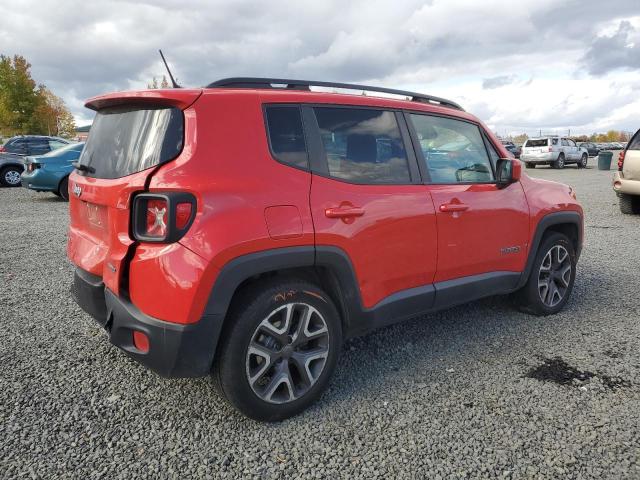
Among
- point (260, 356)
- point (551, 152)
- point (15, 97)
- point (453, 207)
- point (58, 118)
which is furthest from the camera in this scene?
point (58, 118)

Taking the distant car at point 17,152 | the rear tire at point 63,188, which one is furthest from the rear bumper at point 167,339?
the distant car at point 17,152

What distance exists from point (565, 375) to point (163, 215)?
8.89 feet

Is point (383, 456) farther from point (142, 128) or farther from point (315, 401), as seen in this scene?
point (142, 128)

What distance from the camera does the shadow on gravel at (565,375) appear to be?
3.16m

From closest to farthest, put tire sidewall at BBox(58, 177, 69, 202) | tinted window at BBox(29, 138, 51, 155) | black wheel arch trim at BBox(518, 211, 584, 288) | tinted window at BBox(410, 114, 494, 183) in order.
A: tinted window at BBox(410, 114, 494, 183), black wheel arch trim at BBox(518, 211, 584, 288), tire sidewall at BBox(58, 177, 69, 202), tinted window at BBox(29, 138, 51, 155)

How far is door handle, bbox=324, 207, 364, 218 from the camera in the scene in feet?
9.04

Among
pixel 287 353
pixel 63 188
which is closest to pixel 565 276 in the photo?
pixel 287 353

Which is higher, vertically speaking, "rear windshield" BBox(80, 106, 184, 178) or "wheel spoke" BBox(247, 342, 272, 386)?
"rear windshield" BBox(80, 106, 184, 178)

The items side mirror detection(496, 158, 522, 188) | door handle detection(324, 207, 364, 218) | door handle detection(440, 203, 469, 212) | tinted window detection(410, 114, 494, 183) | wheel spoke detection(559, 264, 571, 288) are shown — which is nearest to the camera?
door handle detection(324, 207, 364, 218)

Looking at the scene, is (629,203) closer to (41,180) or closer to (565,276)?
(565,276)

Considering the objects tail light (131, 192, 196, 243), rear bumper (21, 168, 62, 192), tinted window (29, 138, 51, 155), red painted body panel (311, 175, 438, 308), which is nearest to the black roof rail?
red painted body panel (311, 175, 438, 308)

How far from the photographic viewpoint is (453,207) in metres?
3.39

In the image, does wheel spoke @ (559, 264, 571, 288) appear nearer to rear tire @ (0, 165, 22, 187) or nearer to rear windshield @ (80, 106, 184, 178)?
rear windshield @ (80, 106, 184, 178)

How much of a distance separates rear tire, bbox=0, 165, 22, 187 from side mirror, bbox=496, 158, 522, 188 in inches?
674
